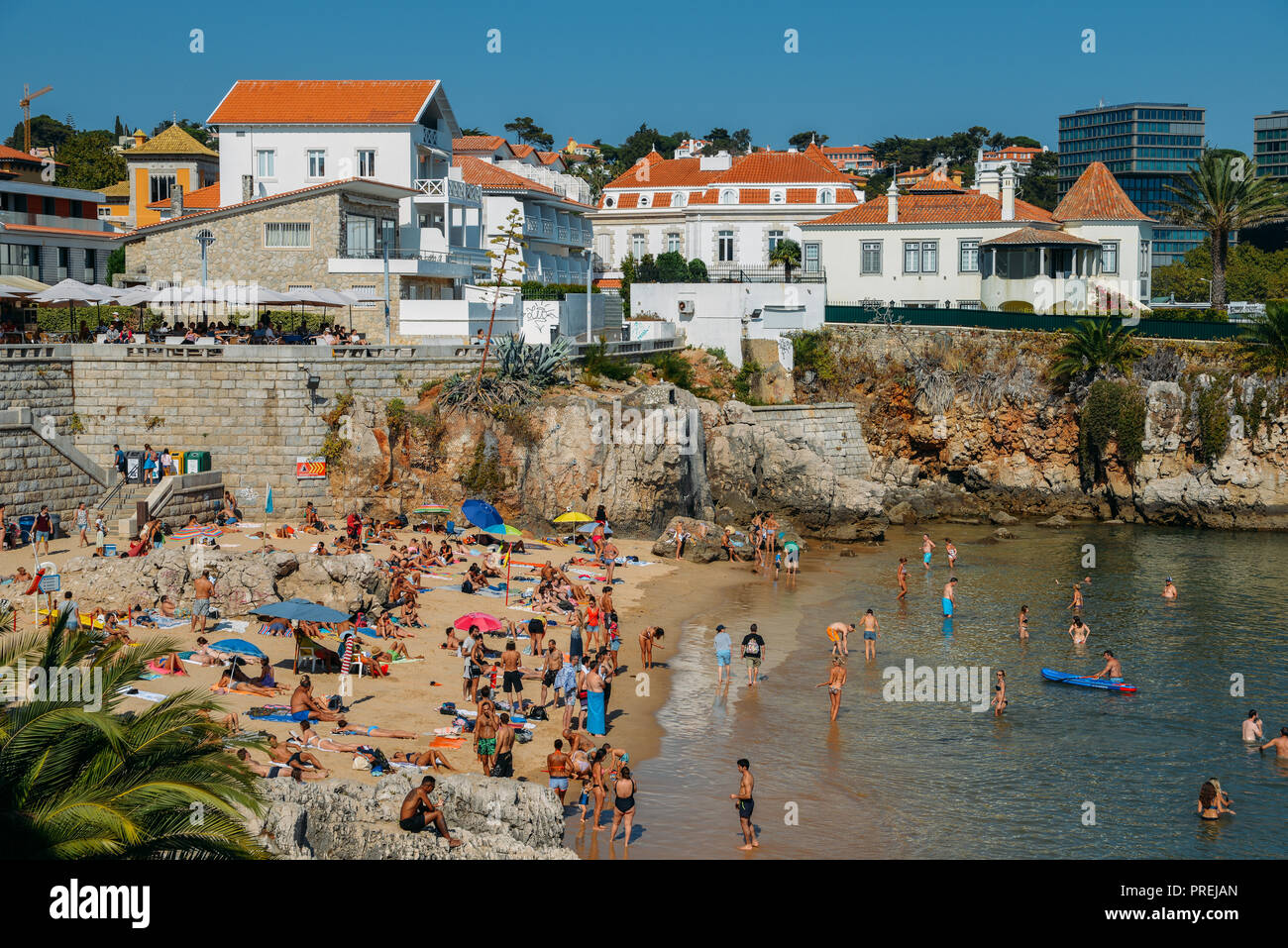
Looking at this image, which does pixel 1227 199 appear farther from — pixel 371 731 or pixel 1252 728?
pixel 371 731

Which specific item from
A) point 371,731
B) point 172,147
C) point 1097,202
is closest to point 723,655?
point 371,731

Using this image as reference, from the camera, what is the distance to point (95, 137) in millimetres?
90375

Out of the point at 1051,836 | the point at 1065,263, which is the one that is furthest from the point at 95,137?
the point at 1051,836

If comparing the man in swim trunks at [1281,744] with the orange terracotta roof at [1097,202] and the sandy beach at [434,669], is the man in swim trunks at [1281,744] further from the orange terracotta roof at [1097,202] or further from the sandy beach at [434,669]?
the orange terracotta roof at [1097,202]

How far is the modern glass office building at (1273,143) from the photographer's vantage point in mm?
135875

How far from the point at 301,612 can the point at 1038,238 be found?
1552 inches

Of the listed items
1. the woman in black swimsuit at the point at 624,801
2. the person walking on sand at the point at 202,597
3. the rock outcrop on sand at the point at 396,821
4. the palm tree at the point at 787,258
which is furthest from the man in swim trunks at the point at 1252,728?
the palm tree at the point at 787,258

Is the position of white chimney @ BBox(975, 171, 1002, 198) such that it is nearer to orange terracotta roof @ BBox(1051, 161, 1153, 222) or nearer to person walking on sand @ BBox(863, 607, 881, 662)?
orange terracotta roof @ BBox(1051, 161, 1153, 222)

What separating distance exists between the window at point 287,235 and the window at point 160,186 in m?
29.6

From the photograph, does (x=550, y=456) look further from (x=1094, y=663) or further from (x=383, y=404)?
(x=1094, y=663)

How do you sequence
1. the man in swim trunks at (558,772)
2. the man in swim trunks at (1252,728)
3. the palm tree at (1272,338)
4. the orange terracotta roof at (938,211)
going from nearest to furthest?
the man in swim trunks at (558,772), the man in swim trunks at (1252,728), the palm tree at (1272,338), the orange terracotta roof at (938,211)

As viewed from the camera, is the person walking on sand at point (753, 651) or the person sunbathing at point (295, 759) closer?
the person sunbathing at point (295, 759)

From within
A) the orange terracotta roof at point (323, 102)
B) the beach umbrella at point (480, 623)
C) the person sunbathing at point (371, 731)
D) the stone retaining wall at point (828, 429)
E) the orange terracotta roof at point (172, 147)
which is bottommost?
the person sunbathing at point (371, 731)
